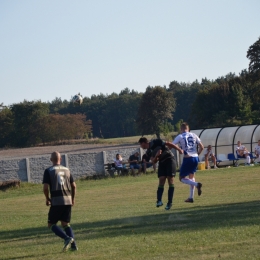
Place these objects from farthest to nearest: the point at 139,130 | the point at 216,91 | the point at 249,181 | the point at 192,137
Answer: the point at 139,130, the point at 216,91, the point at 249,181, the point at 192,137

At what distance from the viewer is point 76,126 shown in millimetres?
102500

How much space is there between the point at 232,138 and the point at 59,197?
32.8 meters

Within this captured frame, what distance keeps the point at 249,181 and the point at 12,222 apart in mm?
12088

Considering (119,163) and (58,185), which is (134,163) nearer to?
(119,163)

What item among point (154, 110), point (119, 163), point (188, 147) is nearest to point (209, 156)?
point (119, 163)

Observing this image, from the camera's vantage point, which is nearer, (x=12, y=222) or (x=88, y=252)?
(x=88, y=252)

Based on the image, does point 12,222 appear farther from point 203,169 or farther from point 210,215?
point 203,169

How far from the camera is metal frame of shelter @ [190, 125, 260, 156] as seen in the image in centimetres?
4250

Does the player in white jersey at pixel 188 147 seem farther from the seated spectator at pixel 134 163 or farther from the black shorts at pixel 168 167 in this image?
the seated spectator at pixel 134 163

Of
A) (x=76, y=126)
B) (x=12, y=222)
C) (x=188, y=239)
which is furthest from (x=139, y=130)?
(x=188, y=239)

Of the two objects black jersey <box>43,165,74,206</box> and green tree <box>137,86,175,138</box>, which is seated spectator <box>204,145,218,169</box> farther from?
green tree <box>137,86,175,138</box>

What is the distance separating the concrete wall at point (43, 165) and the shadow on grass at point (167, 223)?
21.9m

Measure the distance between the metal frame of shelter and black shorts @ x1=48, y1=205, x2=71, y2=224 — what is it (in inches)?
1271

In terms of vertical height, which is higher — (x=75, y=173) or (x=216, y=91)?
(x=216, y=91)
